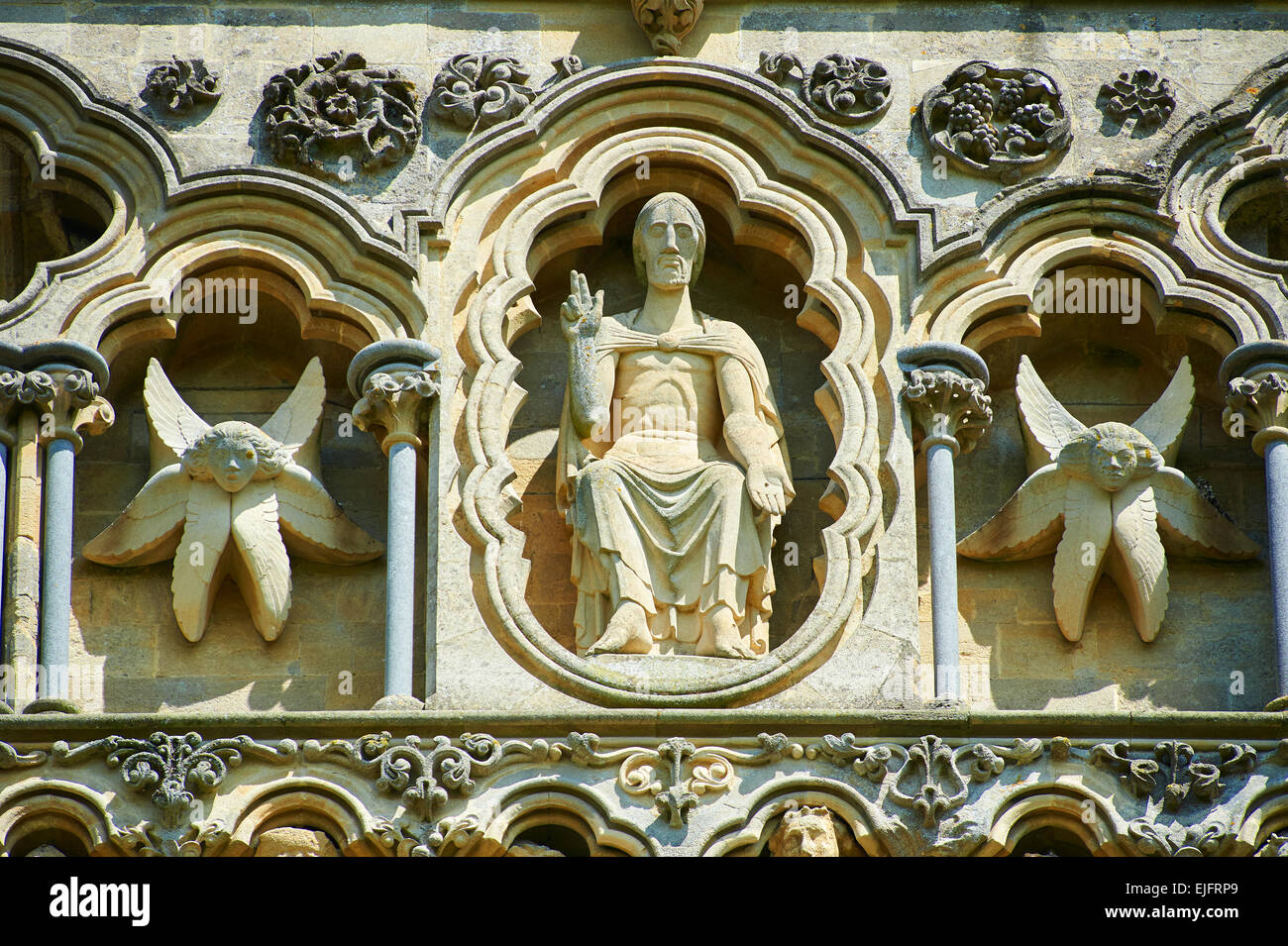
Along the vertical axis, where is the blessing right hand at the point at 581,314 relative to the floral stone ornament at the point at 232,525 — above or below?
above

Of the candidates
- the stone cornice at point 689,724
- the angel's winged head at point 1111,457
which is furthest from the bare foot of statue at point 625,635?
the angel's winged head at point 1111,457

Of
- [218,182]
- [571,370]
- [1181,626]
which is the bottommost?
[1181,626]

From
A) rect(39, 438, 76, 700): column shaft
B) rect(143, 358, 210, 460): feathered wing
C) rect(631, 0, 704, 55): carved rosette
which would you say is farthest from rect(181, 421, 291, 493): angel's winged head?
rect(631, 0, 704, 55): carved rosette

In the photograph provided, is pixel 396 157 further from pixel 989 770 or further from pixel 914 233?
pixel 989 770

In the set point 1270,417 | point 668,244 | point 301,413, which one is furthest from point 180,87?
point 1270,417

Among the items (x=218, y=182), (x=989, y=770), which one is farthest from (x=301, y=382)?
(x=989, y=770)

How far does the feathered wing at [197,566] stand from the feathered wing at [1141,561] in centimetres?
437

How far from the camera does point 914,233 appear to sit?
1731cm

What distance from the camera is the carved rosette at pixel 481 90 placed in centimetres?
1758

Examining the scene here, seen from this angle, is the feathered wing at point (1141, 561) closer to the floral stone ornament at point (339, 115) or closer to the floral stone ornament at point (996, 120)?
→ the floral stone ornament at point (996, 120)

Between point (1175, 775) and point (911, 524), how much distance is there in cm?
190

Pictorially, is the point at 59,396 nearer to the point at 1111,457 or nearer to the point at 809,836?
the point at 809,836

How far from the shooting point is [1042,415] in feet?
56.1

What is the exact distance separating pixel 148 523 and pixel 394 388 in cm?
139
